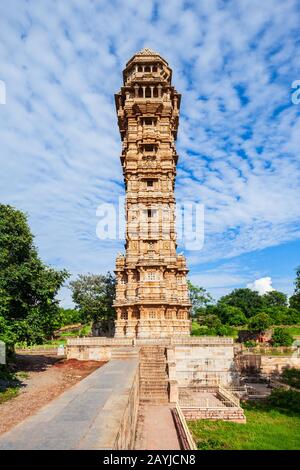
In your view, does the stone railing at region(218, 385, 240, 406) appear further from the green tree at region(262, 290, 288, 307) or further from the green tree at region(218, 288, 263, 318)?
the green tree at region(262, 290, 288, 307)

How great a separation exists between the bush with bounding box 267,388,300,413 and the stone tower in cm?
1290

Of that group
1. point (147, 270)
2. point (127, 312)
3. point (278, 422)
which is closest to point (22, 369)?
point (127, 312)

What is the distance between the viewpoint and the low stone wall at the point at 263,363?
3681cm

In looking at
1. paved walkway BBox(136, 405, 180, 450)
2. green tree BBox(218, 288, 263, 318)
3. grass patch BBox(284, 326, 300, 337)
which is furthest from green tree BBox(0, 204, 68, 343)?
green tree BBox(218, 288, 263, 318)

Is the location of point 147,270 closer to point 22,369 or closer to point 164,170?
point 164,170

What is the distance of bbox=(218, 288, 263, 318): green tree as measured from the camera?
92000 millimetres

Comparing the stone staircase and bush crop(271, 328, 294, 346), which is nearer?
the stone staircase

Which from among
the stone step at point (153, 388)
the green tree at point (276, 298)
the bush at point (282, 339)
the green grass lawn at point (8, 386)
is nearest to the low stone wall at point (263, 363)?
the bush at point (282, 339)

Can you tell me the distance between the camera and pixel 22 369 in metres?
25.6

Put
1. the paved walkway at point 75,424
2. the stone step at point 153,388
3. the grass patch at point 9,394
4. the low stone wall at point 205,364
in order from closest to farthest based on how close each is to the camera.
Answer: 1. the paved walkway at point 75,424
2. the grass patch at point 9,394
3. the stone step at point 153,388
4. the low stone wall at point 205,364

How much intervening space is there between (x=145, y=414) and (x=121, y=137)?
116 ft

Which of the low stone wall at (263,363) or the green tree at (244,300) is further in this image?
the green tree at (244,300)

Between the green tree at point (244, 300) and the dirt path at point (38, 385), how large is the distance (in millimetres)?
68912

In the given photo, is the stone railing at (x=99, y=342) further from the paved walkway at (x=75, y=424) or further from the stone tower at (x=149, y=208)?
the paved walkway at (x=75, y=424)
